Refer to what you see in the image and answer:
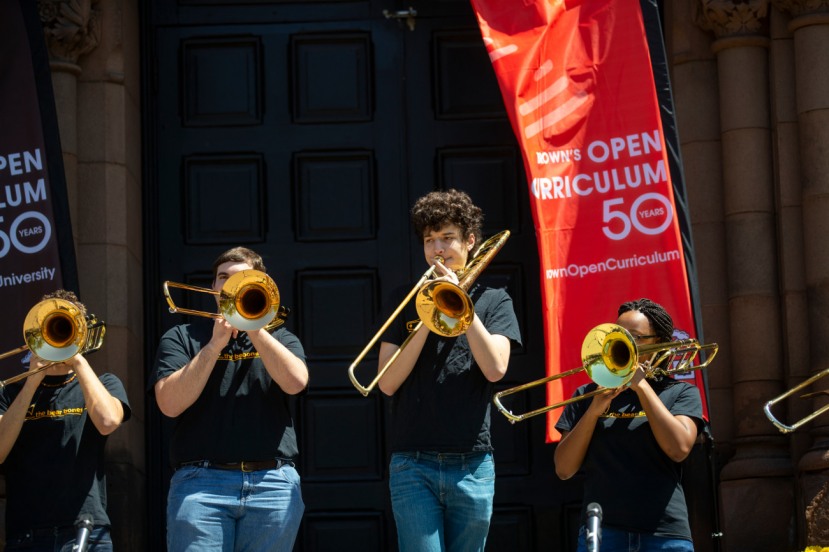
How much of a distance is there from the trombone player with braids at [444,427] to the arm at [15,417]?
1.64 m

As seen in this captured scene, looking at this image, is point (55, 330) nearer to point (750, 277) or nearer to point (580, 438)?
point (580, 438)

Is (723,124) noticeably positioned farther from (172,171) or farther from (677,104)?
(172,171)

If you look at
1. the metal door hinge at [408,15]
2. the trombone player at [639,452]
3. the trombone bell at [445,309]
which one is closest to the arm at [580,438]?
the trombone player at [639,452]

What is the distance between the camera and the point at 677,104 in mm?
9469

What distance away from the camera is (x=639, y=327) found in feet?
21.3

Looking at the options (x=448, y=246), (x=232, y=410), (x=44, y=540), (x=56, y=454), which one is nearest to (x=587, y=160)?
(x=448, y=246)

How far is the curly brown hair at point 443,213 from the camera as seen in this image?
6.68 m

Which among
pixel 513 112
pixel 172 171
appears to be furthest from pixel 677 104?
pixel 172 171

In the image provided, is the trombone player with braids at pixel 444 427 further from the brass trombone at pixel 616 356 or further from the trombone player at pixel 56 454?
the trombone player at pixel 56 454

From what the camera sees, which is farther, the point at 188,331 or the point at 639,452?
the point at 188,331

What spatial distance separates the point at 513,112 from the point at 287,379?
123 inches

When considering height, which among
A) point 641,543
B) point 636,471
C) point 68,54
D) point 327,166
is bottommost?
point 641,543

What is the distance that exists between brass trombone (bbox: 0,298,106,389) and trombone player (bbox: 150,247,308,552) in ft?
1.74

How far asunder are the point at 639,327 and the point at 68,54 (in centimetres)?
469
